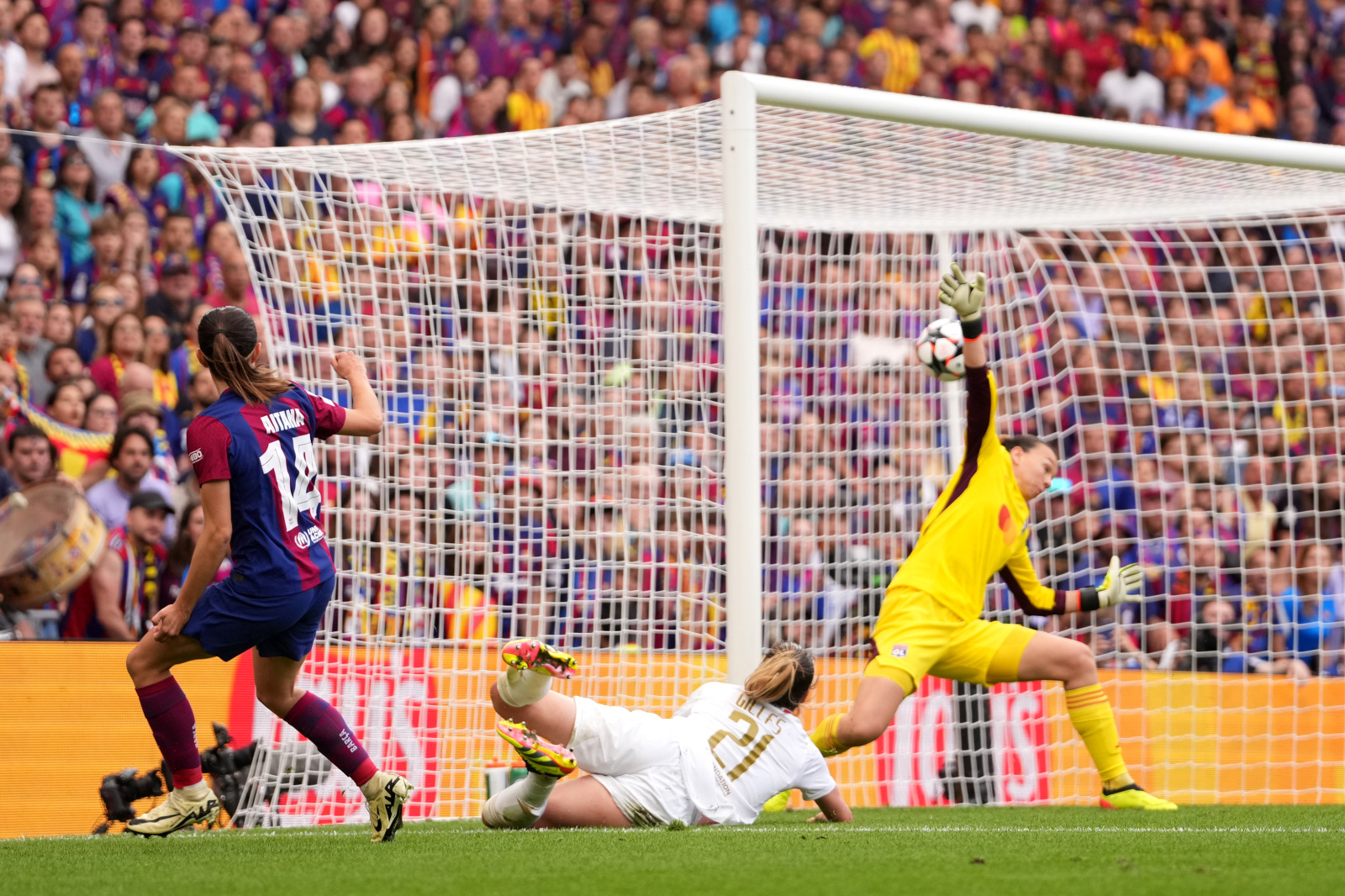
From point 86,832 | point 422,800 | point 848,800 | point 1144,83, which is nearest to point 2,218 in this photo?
point 86,832

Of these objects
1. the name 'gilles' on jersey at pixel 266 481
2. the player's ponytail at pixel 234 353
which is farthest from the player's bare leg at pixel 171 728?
the player's ponytail at pixel 234 353

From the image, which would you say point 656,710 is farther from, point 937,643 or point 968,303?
point 968,303

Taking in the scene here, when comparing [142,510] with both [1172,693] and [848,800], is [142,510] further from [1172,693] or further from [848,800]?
[1172,693]

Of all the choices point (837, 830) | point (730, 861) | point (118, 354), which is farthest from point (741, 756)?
point (118, 354)

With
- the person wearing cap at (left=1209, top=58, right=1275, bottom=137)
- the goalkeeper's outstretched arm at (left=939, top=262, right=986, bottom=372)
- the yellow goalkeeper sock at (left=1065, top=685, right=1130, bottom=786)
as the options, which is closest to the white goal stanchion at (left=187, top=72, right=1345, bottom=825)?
the goalkeeper's outstretched arm at (left=939, top=262, right=986, bottom=372)

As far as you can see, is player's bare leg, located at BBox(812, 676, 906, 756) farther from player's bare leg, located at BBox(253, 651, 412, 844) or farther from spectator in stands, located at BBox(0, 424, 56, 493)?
spectator in stands, located at BBox(0, 424, 56, 493)

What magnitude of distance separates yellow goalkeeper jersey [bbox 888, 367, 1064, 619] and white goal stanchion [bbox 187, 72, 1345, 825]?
0.79m

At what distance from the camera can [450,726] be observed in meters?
7.80

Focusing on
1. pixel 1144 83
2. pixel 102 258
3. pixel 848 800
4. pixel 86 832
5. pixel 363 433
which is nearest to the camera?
pixel 363 433

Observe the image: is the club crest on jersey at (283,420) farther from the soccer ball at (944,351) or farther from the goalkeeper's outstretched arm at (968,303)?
the soccer ball at (944,351)

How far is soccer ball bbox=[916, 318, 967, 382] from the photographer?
655cm

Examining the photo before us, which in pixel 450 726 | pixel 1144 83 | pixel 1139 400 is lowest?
pixel 450 726

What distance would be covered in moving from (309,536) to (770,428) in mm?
4684

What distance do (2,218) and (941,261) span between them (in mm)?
6153
